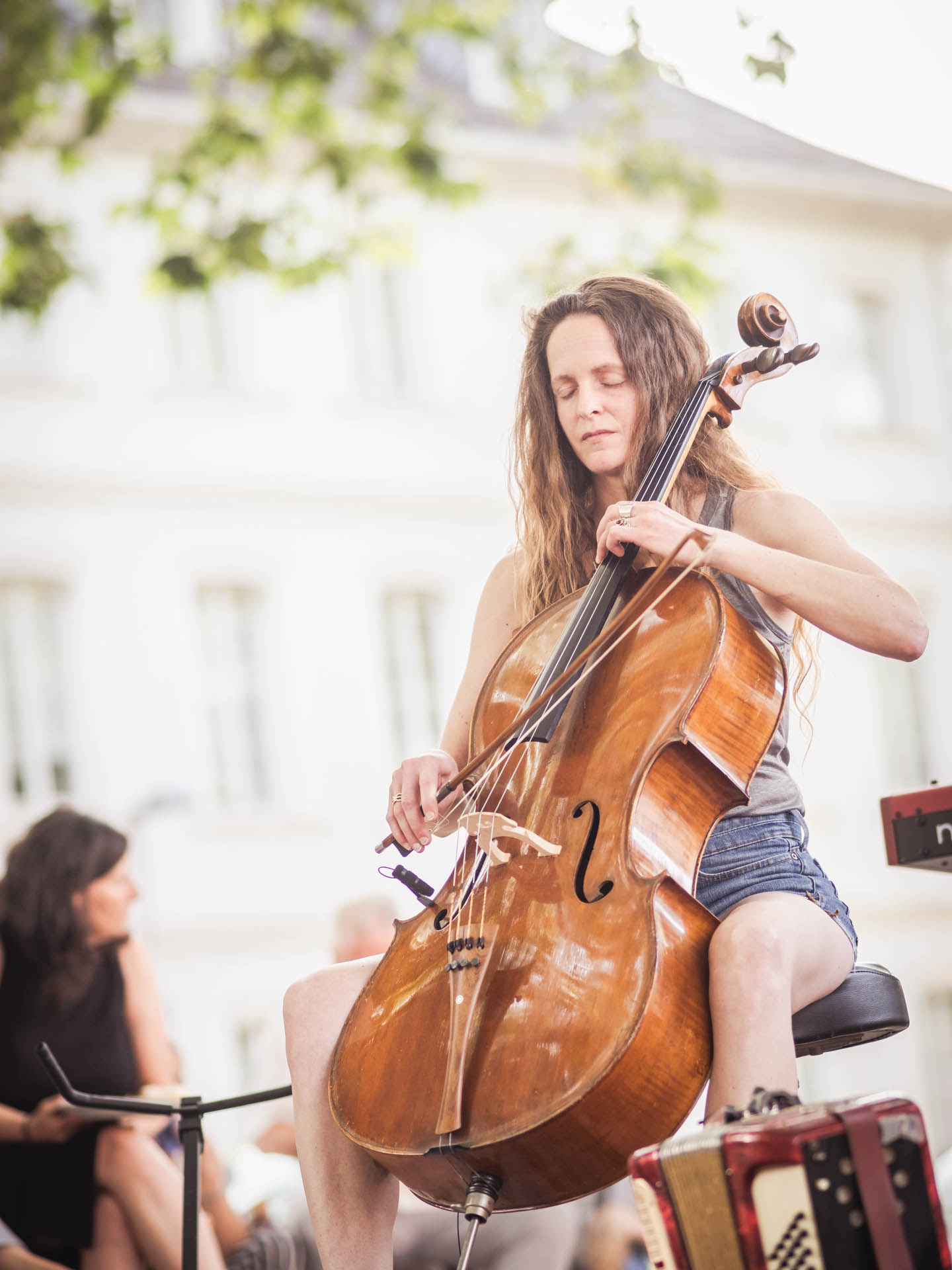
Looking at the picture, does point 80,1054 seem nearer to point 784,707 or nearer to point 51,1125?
point 51,1125

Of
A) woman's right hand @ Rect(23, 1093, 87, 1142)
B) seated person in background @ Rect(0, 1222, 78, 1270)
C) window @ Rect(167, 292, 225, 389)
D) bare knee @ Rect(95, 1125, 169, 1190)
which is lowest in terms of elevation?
seated person in background @ Rect(0, 1222, 78, 1270)

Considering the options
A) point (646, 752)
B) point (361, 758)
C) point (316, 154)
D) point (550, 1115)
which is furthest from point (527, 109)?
point (361, 758)

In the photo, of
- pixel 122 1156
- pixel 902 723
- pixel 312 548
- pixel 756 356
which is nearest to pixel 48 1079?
pixel 122 1156

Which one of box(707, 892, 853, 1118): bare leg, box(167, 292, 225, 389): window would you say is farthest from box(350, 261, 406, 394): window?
box(707, 892, 853, 1118): bare leg

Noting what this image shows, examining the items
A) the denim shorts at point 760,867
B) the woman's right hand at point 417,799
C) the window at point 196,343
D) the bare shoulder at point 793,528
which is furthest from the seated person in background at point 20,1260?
the window at point 196,343

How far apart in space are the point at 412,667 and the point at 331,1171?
34.0 ft

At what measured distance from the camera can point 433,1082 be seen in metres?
1.75

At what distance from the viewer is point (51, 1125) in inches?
130

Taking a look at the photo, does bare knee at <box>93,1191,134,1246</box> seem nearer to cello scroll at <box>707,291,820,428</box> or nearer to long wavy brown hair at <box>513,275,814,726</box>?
long wavy brown hair at <box>513,275,814,726</box>

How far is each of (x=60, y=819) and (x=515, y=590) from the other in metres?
1.99

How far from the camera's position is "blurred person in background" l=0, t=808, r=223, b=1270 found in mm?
3229

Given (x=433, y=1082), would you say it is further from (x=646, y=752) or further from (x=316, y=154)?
(x=316, y=154)

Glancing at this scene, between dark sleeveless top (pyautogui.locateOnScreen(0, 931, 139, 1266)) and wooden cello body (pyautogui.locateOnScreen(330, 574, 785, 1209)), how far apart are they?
1.66m

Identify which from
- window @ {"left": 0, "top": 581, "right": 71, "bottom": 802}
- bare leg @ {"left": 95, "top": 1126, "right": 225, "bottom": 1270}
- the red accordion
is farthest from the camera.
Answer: window @ {"left": 0, "top": 581, "right": 71, "bottom": 802}
